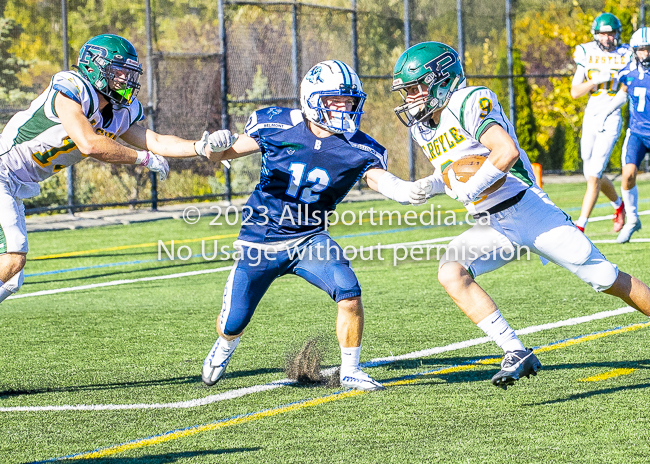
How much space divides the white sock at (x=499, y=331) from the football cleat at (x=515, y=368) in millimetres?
104

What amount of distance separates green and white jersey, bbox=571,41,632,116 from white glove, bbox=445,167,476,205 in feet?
21.2

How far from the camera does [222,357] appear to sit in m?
5.25

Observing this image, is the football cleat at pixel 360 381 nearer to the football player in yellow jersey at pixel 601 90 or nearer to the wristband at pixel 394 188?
the wristband at pixel 394 188

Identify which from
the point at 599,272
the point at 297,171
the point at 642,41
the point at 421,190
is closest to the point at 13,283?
the point at 297,171

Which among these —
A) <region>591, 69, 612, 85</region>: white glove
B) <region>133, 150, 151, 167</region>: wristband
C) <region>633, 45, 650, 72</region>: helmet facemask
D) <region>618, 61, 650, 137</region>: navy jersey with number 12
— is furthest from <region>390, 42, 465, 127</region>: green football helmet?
<region>591, 69, 612, 85</region>: white glove

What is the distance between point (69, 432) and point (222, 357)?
1.06 m

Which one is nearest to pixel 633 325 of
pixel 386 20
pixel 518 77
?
pixel 386 20

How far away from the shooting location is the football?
16.1 feet

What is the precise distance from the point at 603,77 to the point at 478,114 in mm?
6793

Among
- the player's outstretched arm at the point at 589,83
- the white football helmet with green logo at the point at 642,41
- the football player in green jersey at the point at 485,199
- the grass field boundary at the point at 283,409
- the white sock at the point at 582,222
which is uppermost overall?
the white football helmet with green logo at the point at 642,41

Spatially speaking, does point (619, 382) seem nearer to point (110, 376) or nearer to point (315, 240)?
point (315, 240)

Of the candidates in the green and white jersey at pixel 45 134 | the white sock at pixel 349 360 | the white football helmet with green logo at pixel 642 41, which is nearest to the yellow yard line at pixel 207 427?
the white sock at pixel 349 360

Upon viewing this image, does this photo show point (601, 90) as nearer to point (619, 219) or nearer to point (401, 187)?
point (619, 219)

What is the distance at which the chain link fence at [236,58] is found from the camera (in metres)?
14.7
